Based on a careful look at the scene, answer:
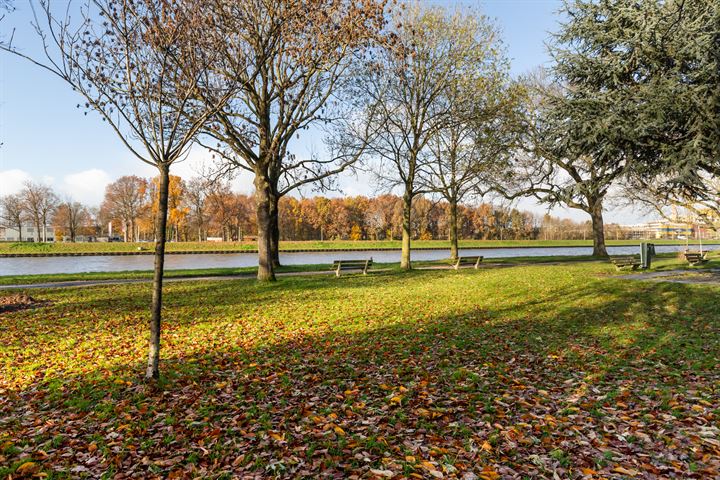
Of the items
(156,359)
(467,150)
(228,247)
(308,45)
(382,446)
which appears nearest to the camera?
(382,446)

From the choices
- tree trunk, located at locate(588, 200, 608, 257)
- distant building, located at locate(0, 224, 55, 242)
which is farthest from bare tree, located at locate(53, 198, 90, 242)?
tree trunk, located at locate(588, 200, 608, 257)

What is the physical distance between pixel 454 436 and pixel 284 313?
7.86 metres

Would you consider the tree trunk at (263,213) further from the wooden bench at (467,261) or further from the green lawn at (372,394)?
the wooden bench at (467,261)

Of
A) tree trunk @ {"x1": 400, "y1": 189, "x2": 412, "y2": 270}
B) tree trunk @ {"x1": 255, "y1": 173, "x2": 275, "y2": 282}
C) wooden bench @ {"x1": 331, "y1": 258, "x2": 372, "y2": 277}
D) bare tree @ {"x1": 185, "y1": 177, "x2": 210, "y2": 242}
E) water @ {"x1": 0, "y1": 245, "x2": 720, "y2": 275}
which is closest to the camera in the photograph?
tree trunk @ {"x1": 255, "y1": 173, "x2": 275, "y2": 282}

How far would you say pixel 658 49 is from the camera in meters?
13.8

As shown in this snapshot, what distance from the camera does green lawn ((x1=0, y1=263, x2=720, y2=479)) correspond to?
387cm

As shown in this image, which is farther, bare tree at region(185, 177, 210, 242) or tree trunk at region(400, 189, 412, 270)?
bare tree at region(185, 177, 210, 242)

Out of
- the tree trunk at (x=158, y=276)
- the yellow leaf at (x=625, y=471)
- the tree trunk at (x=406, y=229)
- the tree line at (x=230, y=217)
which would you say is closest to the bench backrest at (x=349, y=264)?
the tree trunk at (x=406, y=229)

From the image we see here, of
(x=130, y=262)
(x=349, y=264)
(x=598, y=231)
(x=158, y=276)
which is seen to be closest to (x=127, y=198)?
(x=130, y=262)

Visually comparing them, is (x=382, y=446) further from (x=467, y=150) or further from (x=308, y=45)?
(x=467, y=150)

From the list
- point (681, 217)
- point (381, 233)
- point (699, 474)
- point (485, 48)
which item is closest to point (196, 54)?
point (699, 474)

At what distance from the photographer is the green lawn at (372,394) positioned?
3.87 m

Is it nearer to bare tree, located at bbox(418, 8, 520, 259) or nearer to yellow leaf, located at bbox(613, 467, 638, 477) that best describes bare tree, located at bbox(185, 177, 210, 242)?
bare tree, located at bbox(418, 8, 520, 259)

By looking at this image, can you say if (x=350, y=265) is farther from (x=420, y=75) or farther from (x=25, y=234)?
(x=25, y=234)
